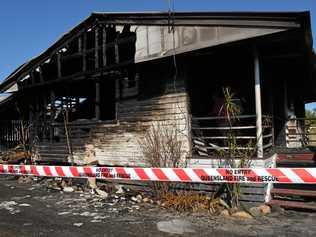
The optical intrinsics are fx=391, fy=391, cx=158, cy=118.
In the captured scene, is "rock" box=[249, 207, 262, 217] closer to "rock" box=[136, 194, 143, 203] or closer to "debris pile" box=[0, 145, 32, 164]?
"rock" box=[136, 194, 143, 203]

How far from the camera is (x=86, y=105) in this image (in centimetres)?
1625

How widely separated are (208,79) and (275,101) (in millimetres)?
4036

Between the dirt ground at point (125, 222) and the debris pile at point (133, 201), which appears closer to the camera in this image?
the dirt ground at point (125, 222)

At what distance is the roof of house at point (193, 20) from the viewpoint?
25.2 ft

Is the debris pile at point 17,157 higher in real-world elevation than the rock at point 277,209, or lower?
higher

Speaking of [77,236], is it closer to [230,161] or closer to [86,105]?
[230,161]

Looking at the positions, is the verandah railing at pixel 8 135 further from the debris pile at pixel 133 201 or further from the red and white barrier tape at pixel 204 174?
the red and white barrier tape at pixel 204 174

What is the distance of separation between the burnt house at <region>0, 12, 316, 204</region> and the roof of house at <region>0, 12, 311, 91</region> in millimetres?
22

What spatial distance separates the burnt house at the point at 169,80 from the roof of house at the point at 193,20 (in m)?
0.02

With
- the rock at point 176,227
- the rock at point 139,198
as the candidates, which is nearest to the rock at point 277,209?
the rock at point 176,227

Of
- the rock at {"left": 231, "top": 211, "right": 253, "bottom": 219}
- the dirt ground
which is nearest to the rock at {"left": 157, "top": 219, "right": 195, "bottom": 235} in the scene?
the dirt ground

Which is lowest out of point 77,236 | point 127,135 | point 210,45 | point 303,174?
point 77,236

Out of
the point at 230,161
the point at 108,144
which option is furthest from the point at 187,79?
the point at 108,144

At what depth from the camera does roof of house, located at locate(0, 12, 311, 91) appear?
7.69 m
